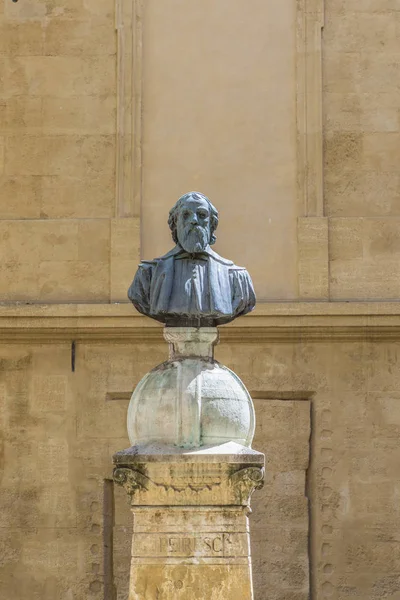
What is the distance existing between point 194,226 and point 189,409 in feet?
4.02

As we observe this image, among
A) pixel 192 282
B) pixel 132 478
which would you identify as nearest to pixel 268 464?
pixel 192 282

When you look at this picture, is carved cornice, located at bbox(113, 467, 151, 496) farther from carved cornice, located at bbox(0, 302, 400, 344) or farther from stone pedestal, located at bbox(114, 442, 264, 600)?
carved cornice, located at bbox(0, 302, 400, 344)

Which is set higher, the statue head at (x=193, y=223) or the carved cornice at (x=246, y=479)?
the statue head at (x=193, y=223)

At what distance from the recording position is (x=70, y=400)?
48.4ft

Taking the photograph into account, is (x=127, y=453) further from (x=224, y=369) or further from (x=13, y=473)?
(x=13, y=473)

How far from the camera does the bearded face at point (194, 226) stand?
9820mm

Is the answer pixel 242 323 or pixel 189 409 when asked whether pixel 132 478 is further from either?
pixel 242 323

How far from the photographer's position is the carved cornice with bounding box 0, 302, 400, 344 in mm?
14586

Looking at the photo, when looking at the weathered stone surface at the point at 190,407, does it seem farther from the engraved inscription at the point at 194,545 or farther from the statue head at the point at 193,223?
the statue head at the point at 193,223

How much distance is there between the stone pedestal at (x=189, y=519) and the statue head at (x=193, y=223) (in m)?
1.37

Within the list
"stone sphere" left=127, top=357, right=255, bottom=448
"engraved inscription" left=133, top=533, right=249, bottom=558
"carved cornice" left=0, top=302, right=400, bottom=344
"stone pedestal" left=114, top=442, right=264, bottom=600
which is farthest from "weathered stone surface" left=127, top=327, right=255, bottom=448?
"carved cornice" left=0, top=302, right=400, bottom=344

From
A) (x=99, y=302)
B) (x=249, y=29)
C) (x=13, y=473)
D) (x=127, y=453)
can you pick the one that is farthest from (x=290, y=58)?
(x=127, y=453)

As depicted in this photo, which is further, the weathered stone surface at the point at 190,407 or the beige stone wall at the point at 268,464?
the beige stone wall at the point at 268,464

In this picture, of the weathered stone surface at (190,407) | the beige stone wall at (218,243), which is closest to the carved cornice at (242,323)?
the beige stone wall at (218,243)
